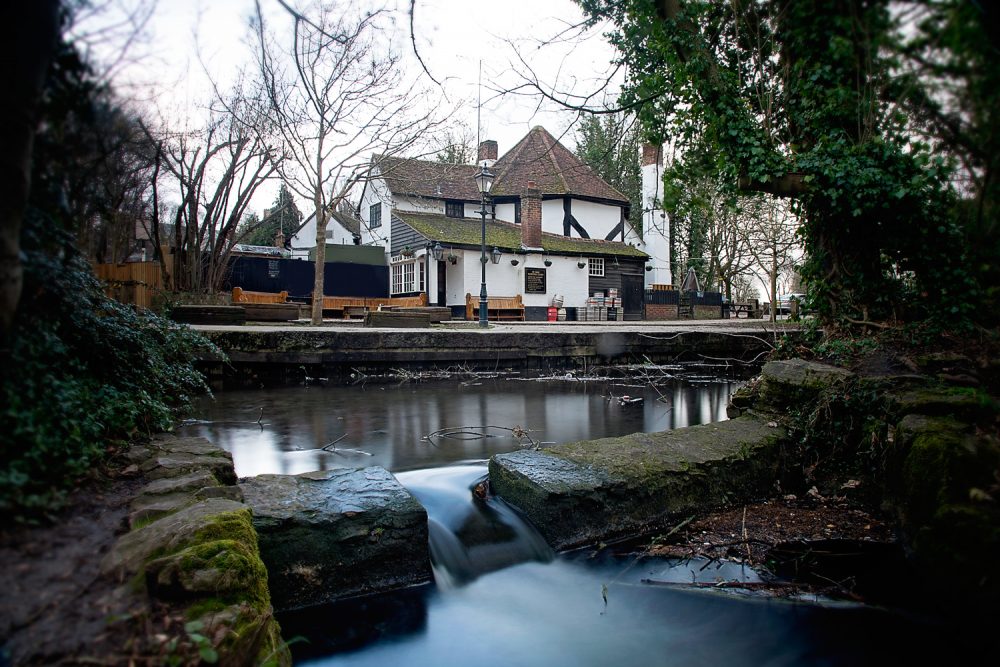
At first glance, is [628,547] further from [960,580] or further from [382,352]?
[382,352]

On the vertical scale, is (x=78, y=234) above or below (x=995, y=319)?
above

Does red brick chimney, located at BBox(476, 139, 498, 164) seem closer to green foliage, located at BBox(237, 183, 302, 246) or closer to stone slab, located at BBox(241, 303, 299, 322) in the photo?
stone slab, located at BBox(241, 303, 299, 322)

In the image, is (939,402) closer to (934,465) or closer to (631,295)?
(934,465)

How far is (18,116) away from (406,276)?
27894 millimetres

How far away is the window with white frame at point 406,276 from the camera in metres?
27.4

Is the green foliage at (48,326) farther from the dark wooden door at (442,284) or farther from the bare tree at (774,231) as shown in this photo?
the dark wooden door at (442,284)

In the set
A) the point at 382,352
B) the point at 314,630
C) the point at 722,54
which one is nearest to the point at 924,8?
the point at 314,630

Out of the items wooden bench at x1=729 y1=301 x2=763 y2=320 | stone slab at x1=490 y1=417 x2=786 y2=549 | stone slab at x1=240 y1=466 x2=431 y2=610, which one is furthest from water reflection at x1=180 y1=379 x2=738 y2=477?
wooden bench at x1=729 y1=301 x2=763 y2=320

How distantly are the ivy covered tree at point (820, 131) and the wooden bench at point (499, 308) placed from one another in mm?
17401

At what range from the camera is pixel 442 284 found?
26609mm

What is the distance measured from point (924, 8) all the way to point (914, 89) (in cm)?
38

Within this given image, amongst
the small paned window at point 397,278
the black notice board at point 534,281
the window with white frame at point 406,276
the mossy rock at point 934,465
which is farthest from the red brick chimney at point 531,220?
the mossy rock at point 934,465

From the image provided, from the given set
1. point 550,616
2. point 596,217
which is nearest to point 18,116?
point 550,616

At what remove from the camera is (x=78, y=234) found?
1853 millimetres
